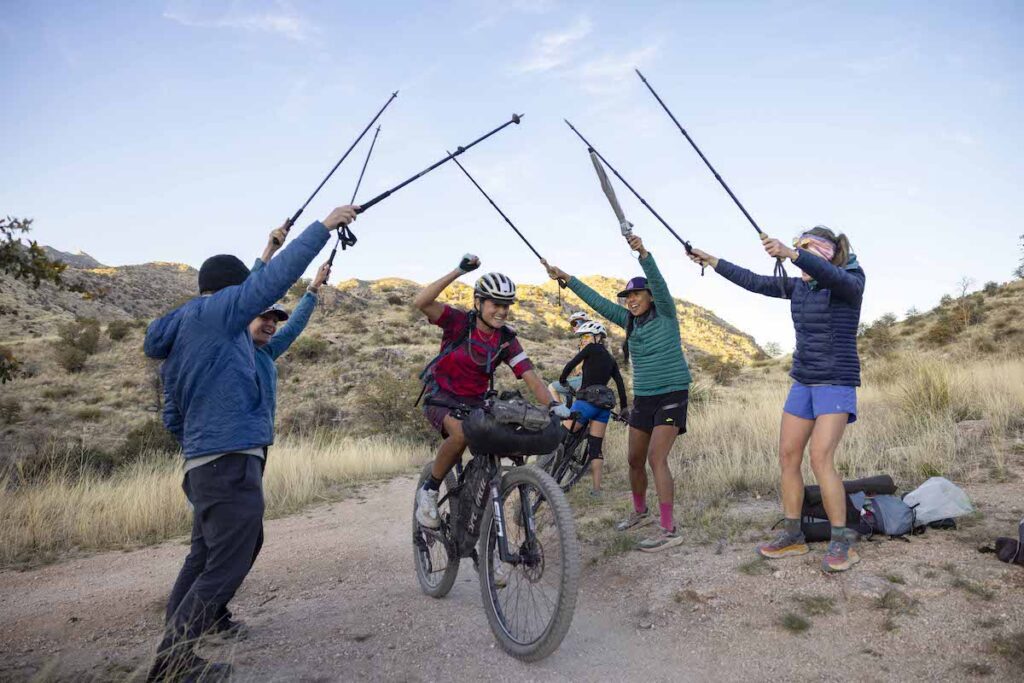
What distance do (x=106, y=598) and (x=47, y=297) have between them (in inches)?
1962

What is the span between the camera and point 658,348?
598 centimetres

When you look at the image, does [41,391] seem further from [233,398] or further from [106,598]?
[233,398]

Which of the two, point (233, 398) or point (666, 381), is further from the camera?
point (666, 381)

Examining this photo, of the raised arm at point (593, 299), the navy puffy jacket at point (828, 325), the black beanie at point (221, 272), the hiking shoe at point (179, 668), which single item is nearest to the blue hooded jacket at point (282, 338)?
the black beanie at point (221, 272)

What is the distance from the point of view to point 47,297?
1781 inches

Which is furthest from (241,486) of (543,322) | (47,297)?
(47,297)

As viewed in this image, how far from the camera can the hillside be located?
17.5 meters

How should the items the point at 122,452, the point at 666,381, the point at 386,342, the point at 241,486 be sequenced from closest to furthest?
the point at 241,486, the point at 666,381, the point at 122,452, the point at 386,342

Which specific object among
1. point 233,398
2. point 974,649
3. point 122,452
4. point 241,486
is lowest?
point 122,452

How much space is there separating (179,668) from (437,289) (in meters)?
2.63

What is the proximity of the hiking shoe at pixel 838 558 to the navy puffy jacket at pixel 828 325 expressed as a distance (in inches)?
45.4

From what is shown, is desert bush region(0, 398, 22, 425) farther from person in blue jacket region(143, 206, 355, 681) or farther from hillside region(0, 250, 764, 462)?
person in blue jacket region(143, 206, 355, 681)

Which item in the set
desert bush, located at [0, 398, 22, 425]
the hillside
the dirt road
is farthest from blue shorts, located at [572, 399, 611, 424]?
desert bush, located at [0, 398, 22, 425]

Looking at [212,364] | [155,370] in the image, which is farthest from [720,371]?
[212,364]
